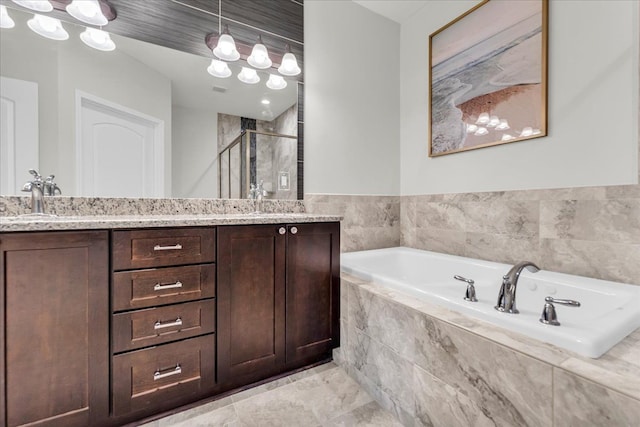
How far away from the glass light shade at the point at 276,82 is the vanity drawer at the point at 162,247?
1310 mm

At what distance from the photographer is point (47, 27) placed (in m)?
1.46

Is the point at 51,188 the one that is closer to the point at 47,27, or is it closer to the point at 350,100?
the point at 47,27

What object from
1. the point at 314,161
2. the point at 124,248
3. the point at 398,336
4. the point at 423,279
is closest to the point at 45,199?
the point at 124,248

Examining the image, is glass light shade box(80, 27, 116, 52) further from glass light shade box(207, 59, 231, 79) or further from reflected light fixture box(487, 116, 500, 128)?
reflected light fixture box(487, 116, 500, 128)

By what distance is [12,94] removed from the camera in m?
1.38

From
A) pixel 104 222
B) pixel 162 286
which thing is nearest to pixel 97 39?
pixel 104 222

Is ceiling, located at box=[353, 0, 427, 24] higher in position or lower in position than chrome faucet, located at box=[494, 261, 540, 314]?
higher

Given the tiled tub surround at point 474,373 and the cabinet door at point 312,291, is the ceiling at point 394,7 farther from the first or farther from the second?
the tiled tub surround at point 474,373

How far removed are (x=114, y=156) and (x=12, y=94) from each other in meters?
0.49

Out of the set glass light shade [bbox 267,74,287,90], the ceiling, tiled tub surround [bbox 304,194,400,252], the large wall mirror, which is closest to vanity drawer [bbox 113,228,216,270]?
the large wall mirror

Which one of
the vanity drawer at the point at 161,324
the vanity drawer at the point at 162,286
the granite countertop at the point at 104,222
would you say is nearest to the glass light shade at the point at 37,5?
the granite countertop at the point at 104,222

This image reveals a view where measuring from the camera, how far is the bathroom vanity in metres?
1.01

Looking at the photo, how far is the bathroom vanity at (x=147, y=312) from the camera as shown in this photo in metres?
1.01

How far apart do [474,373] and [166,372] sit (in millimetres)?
1281
